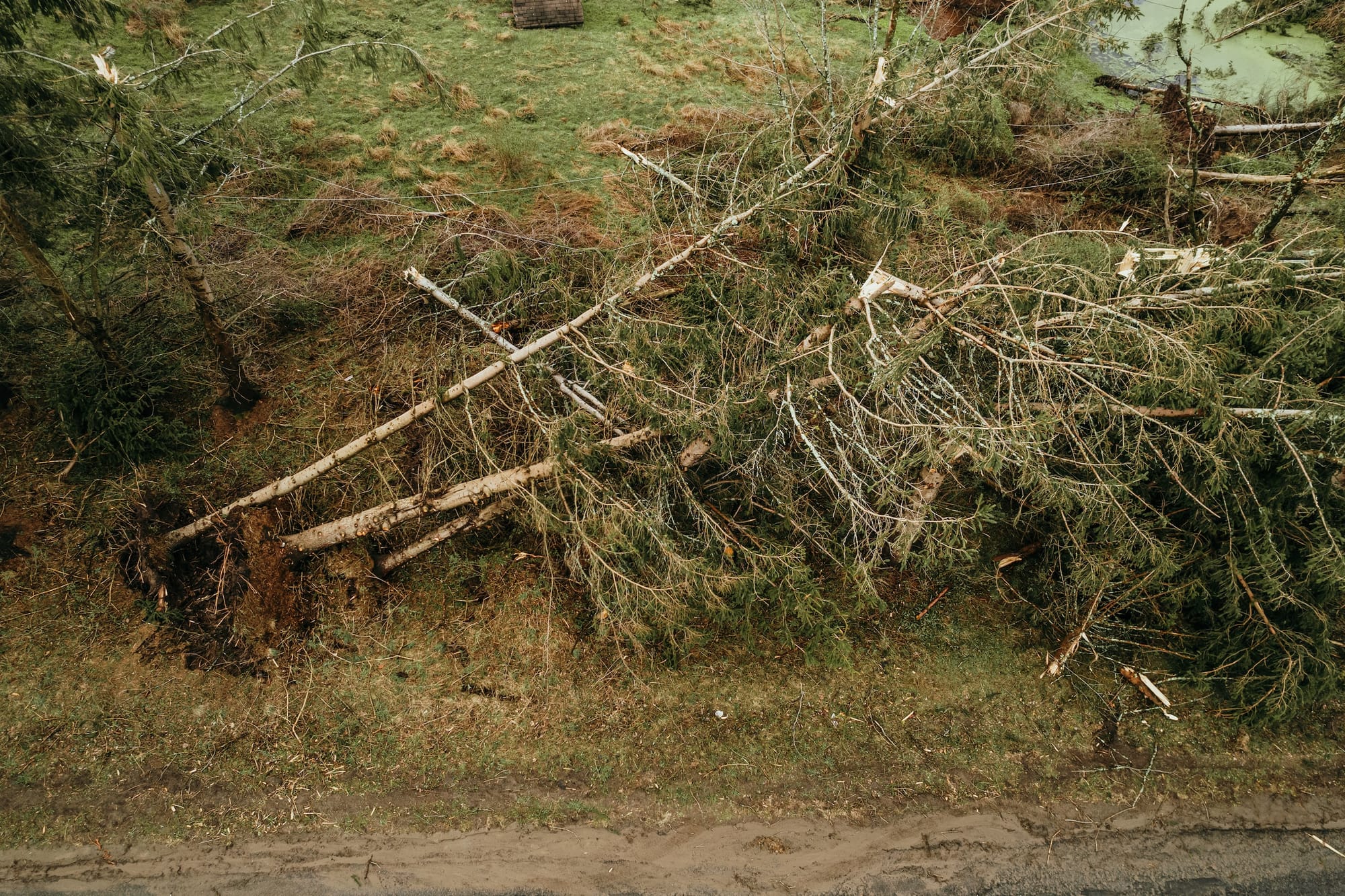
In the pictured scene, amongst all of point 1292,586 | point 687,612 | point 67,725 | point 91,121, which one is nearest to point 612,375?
point 687,612

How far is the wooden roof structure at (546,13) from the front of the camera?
36.4 feet

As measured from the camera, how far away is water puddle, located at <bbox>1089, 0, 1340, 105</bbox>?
11.1m

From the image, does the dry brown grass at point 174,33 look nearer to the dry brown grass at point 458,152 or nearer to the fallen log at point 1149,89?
the dry brown grass at point 458,152

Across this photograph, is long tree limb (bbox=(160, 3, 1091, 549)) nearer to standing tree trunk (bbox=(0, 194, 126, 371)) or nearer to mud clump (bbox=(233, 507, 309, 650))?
mud clump (bbox=(233, 507, 309, 650))

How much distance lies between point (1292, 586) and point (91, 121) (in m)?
8.70

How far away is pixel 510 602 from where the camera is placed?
5.90 m

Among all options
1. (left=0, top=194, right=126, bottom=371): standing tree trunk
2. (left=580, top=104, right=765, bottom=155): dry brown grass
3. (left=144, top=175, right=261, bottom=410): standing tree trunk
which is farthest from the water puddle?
(left=0, top=194, right=126, bottom=371): standing tree trunk

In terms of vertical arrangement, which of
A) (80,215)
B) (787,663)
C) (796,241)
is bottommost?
(787,663)

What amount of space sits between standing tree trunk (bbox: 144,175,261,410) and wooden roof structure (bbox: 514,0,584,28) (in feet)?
24.1

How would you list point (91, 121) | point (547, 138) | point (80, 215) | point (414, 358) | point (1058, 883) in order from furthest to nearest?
point (547, 138), point (414, 358), point (80, 215), point (1058, 883), point (91, 121)

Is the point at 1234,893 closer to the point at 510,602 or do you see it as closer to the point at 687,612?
the point at 687,612

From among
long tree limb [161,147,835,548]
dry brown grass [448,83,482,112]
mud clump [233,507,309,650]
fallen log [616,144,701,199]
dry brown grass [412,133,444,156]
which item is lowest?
mud clump [233,507,309,650]

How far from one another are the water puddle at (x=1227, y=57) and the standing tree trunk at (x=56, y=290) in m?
13.1

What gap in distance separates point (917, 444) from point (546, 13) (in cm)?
951
